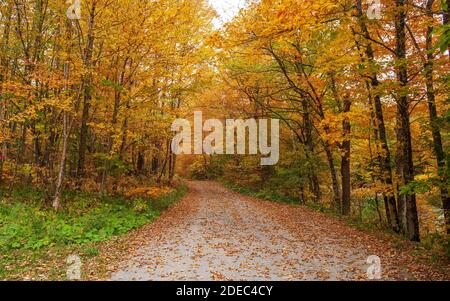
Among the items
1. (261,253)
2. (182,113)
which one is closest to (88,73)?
(182,113)

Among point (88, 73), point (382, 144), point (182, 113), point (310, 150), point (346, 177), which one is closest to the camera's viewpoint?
Result: point (382, 144)

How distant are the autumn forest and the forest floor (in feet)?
0.22

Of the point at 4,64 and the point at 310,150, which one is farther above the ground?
the point at 4,64

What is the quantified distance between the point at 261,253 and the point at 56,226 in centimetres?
581

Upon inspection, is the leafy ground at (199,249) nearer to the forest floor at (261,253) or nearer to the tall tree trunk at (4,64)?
the forest floor at (261,253)

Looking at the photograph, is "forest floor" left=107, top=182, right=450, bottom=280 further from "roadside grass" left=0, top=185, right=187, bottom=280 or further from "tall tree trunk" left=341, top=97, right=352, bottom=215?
"tall tree trunk" left=341, top=97, right=352, bottom=215

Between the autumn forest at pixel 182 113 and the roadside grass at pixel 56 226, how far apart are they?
2.1 inches

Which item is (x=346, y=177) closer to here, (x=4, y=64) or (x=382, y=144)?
(x=382, y=144)

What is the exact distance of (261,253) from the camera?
783 cm

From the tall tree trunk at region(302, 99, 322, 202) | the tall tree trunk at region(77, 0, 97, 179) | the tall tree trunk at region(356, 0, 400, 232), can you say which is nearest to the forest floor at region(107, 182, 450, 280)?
the tall tree trunk at region(356, 0, 400, 232)

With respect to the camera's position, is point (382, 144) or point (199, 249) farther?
A: point (382, 144)

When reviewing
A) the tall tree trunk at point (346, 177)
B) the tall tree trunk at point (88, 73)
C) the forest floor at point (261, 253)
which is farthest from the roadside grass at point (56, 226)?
the tall tree trunk at point (346, 177)
